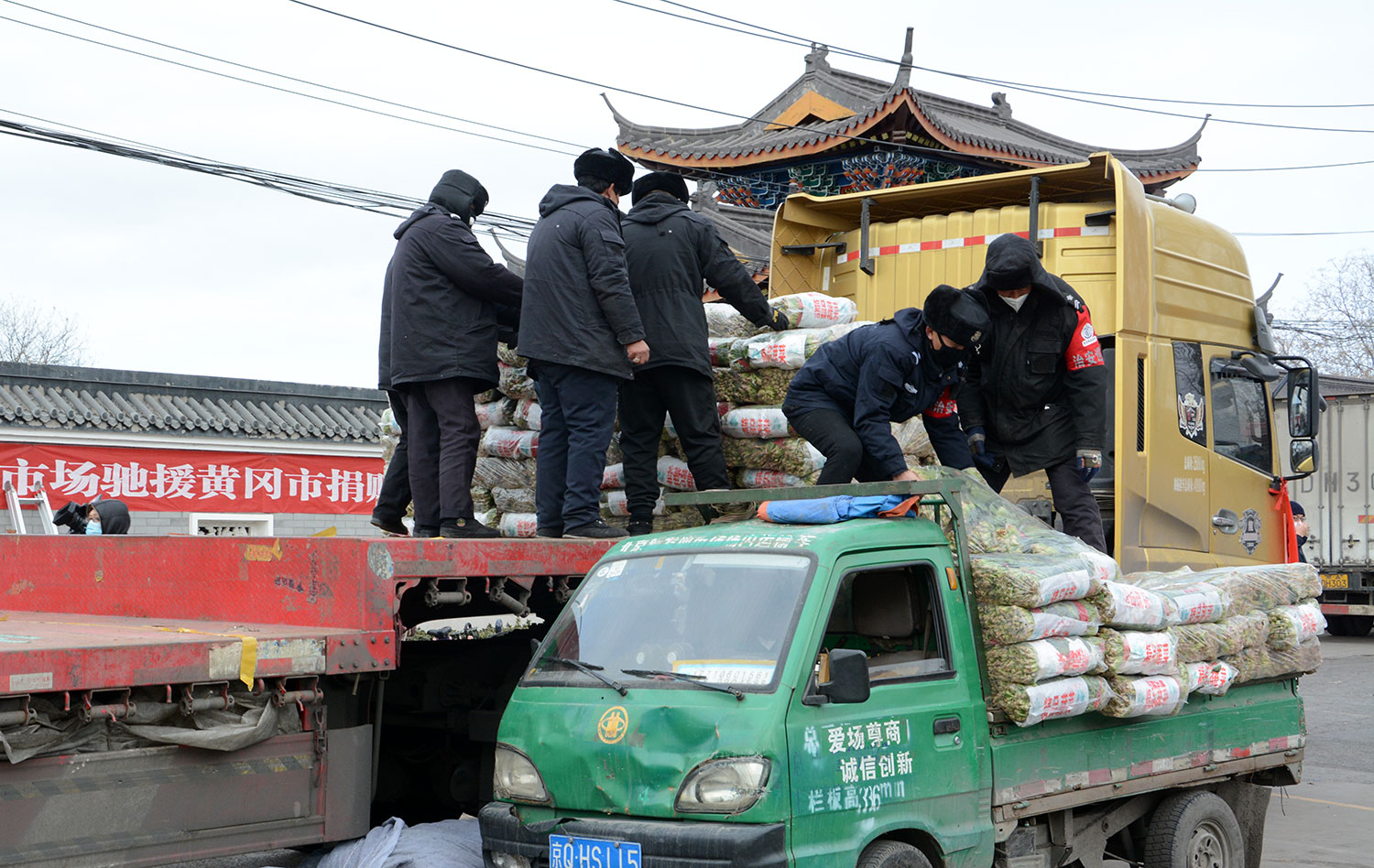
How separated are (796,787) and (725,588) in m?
0.81

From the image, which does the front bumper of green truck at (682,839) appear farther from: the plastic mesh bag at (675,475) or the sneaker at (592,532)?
the plastic mesh bag at (675,475)

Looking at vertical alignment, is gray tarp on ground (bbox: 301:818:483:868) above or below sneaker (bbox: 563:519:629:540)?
below

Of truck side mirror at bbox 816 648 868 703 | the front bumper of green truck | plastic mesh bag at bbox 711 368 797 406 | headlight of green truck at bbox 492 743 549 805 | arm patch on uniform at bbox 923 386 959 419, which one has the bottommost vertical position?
the front bumper of green truck

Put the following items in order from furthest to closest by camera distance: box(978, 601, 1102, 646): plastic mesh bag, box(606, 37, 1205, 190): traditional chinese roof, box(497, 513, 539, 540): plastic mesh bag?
1. box(606, 37, 1205, 190): traditional chinese roof
2. box(497, 513, 539, 540): plastic mesh bag
3. box(978, 601, 1102, 646): plastic mesh bag

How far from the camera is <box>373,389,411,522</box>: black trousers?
6930mm

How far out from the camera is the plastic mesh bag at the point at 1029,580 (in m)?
4.98

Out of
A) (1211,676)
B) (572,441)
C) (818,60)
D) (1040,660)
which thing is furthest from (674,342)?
(818,60)

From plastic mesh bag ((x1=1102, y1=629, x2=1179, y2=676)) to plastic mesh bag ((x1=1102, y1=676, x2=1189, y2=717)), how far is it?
0.04 meters

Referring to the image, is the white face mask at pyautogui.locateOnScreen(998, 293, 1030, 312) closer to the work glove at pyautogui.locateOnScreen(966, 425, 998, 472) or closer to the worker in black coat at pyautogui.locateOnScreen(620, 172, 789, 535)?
the work glove at pyautogui.locateOnScreen(966, 425, 998, 472)

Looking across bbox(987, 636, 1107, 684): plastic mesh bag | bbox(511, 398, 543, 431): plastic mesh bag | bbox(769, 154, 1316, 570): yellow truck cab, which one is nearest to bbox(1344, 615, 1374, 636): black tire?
bbox(769, 154, 1316, 570): yellow truck cab

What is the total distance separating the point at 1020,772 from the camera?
5023mm

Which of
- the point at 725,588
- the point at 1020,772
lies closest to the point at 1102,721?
the point at 1020,772

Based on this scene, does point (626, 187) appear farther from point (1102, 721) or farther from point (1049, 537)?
point (1102, 721)

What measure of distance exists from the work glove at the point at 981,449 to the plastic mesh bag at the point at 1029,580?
1.71 meters
